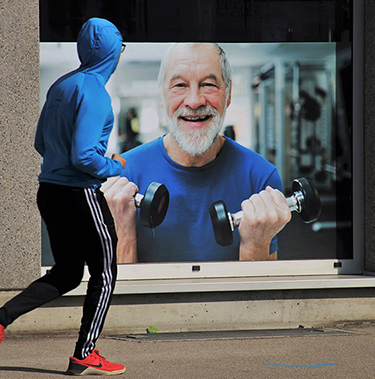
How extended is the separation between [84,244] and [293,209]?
2.73 metres

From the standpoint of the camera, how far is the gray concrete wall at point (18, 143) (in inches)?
212

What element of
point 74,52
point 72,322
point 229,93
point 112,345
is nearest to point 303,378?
point 112,345

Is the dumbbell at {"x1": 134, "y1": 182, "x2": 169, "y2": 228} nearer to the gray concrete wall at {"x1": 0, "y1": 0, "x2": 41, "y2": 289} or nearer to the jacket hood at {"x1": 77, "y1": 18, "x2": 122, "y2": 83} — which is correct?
the gray concrete wall at {"x1": 0, "y1": 0, "x2": 41, "y2": 289}

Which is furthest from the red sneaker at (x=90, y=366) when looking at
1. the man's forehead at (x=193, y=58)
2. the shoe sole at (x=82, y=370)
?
the man's forehead at (x=193, y=58)

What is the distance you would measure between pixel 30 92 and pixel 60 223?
71.7 inches

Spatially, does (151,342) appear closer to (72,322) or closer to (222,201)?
(72,322)

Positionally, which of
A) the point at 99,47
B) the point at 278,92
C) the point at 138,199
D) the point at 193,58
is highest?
the point at 193,58

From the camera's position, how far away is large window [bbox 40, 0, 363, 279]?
598 cm

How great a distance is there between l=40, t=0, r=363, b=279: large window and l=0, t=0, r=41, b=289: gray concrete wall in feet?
1.43

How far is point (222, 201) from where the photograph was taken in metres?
6.09

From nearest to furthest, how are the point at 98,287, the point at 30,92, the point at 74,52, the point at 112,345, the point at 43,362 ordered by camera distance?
the point at 98,287 < the point at 43,362 < the point at 112,345 < the point at 30,92 < the point at 74,52

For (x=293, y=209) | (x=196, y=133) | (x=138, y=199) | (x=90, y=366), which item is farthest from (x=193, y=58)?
(x=90, y=366)

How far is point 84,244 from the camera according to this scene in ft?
13.0

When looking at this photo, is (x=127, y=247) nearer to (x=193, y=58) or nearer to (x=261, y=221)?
(x=261, y=221)
